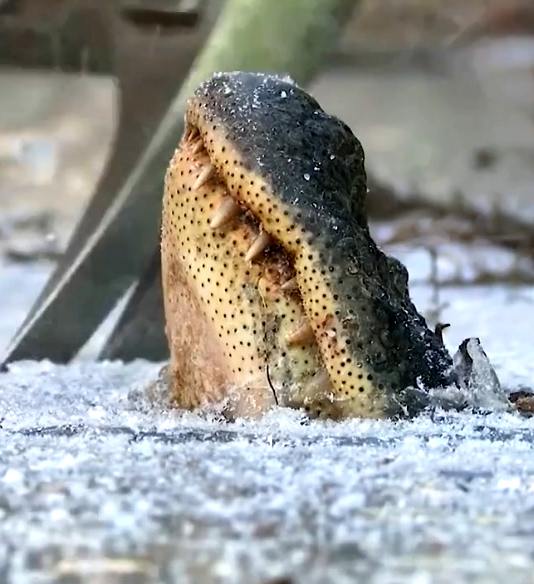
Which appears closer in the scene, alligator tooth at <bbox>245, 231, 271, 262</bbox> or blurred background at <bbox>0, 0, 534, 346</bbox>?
alligator tooth at <bbox>245, 231, 271, 262</bbox>

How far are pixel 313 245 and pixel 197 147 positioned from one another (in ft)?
0.59

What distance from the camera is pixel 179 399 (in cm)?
136

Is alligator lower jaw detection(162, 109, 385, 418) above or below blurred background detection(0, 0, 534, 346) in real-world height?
below

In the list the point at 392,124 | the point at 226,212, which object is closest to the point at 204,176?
the point at 226,212

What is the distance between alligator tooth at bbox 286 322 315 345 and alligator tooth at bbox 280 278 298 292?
0.12 feet

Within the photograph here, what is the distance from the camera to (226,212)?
3.92ft

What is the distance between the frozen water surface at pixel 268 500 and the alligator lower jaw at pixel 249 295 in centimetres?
5

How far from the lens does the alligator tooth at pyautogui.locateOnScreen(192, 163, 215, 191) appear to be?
1.21 m

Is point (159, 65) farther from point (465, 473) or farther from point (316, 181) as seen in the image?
point (465, 473)

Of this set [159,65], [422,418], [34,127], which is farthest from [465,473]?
[34,127]

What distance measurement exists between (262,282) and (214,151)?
0.14m

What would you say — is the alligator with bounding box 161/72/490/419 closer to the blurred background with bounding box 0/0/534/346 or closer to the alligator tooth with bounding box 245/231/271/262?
the alligator tooth with bounding box 245/231/271/262

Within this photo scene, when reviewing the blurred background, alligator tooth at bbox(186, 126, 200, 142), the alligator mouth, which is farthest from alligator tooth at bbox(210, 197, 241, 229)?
the blurred background

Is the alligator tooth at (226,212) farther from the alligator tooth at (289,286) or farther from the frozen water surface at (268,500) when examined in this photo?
the frozen water surface at (268,500)
